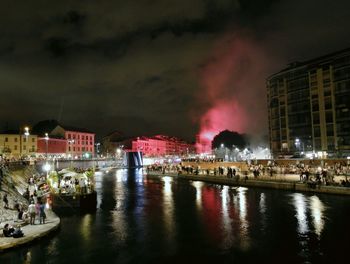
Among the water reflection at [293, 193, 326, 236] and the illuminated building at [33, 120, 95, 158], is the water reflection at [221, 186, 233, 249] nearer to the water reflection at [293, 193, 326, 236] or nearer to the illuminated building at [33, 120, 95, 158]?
the water reflection at [293, 193, 326, 236]

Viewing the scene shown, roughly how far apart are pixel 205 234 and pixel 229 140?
141872mm

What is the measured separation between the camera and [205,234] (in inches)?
851

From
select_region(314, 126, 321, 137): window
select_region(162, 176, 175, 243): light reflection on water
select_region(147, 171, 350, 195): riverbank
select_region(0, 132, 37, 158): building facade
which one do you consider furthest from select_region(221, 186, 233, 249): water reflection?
select_region(0, 132, 37, 158): building facade

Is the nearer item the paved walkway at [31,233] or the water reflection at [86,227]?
the paved walkway at [31,233]

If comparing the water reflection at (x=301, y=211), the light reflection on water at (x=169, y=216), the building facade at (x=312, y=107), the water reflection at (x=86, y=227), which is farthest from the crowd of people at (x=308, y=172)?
the water reflection at (x=86, y=227)

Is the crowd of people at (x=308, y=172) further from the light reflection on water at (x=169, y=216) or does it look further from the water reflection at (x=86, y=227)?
the water reflection at (x=86, y=227)

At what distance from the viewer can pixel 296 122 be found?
7850 centimetres

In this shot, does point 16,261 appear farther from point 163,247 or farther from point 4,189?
point 4,189

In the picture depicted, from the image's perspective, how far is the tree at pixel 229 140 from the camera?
160 m

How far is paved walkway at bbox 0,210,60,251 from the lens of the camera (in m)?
17.7

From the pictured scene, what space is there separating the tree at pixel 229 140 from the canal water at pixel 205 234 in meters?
125

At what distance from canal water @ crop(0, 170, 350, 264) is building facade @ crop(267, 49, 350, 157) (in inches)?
1529

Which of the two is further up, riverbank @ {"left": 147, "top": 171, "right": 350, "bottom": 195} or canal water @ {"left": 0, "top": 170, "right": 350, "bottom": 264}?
riverbank @ {"left": 147, "top": 171, "right": 350, "bottom": 195}

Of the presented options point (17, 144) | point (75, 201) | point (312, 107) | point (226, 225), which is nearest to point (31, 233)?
point (75, 201)
